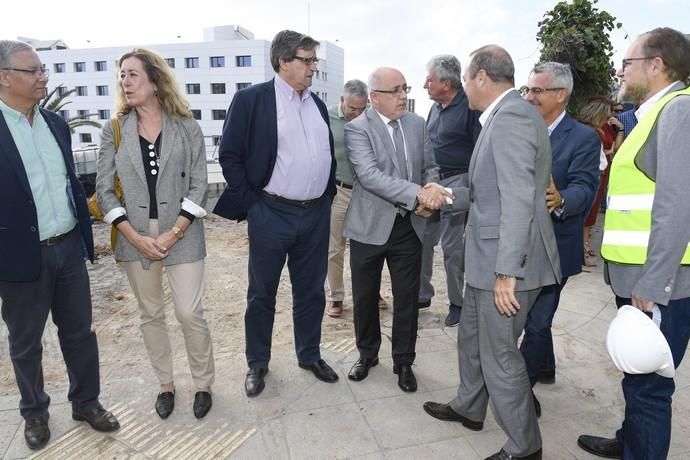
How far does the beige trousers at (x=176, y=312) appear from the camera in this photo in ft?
9.26

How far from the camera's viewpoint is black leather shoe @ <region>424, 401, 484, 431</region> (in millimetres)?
2764

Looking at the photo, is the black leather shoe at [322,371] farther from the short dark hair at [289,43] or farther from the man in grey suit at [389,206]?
the short dark hair at [289,43]

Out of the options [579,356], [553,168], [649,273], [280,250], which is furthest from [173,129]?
[579,356]

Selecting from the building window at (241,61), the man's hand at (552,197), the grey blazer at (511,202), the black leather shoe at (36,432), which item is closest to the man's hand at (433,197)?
the grey blazer at (511,202)

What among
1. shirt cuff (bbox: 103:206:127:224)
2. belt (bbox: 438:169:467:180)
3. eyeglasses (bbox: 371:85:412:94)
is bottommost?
shirt cuff (bbox: 103:206:127:224)

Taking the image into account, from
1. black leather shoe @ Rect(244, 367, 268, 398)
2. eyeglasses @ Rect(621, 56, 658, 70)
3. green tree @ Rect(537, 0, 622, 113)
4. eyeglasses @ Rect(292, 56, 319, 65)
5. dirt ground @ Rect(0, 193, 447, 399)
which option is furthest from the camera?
green tree @ Rect(537, 0, 622, 113)

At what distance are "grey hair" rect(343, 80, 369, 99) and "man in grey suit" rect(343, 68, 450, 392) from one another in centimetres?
128

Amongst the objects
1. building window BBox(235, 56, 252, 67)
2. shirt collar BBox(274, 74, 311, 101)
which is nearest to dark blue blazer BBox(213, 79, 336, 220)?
shirt collar BBox(274, 74, 311, 101)

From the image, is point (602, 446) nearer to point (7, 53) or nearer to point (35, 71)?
point (35, 71)

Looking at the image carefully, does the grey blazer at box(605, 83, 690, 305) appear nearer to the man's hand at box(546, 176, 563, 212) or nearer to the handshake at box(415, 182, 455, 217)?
the man's hand at box(546, 176, 563, 212)

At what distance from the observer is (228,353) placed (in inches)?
149

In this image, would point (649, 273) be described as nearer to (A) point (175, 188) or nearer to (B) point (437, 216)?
(B) point (437, 216)

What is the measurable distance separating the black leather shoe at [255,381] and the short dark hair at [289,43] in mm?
2014

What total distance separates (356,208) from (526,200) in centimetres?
131
